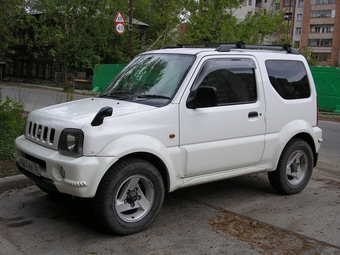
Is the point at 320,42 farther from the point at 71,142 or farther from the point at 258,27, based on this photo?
the point at 71,142

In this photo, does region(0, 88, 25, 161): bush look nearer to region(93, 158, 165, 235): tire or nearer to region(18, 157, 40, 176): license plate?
region(18, 157, 40, 176): license plate

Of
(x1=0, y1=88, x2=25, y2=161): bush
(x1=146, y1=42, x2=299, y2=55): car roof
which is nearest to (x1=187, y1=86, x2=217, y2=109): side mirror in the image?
(x1=146, y1=42, x2=299, y2=55): car roof

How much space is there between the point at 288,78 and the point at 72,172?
3390 millimetres

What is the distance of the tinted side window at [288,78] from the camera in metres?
5.71

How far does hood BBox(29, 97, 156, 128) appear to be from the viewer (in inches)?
170

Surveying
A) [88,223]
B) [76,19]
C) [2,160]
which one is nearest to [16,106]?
[2,160]

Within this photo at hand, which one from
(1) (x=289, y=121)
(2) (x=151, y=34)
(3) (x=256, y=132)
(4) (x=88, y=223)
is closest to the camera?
(4) (x=88, y=223)

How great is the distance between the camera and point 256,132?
17.7 feet

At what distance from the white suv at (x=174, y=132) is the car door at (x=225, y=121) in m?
0.01

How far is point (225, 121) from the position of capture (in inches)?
199

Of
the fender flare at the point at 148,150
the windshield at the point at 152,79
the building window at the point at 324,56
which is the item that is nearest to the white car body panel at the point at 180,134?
the fender flare at the point at 148,150

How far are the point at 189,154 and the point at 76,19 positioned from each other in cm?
2911

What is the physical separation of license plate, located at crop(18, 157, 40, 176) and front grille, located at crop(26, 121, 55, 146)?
0.25 metres

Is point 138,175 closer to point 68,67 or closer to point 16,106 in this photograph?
point 16,106
